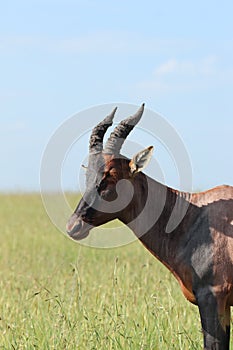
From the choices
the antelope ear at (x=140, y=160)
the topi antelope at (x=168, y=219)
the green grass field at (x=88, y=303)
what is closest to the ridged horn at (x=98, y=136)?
the topi antelope at (x=168, y=219)

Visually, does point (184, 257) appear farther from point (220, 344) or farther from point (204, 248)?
point (220, 344)

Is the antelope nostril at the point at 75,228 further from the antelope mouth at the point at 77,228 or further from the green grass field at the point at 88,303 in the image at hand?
the green grass field at the point at 88,303

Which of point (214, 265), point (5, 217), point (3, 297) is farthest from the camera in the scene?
point (5, 217)

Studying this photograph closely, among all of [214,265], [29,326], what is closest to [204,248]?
[214,265]

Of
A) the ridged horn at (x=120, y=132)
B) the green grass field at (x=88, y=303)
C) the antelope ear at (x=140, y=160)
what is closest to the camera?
the antelope ear at (x=140, y=160)

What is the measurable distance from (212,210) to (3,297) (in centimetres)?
384

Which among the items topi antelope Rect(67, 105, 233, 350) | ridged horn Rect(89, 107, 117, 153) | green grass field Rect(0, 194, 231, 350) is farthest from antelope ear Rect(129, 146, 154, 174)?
green grass field Rect(0, 194, 231, 350)

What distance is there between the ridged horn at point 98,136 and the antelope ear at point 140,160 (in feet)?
1.06

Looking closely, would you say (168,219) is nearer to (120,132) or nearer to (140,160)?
(140,160)

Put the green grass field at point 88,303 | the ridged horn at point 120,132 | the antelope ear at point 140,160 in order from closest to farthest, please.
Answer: the antelope ear at point 140,160 → the ridged horn at point 120,132 → the green grass field at point 88,303

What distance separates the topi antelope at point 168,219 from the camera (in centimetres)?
642

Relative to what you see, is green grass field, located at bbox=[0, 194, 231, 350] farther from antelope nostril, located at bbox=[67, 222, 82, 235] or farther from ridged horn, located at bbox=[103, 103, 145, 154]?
ridged horn, located at bbox=[103, 103, 145, 154]

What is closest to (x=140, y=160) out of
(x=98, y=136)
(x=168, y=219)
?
(x=98, y=136)

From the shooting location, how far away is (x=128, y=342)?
Answer: 733 centimetres
